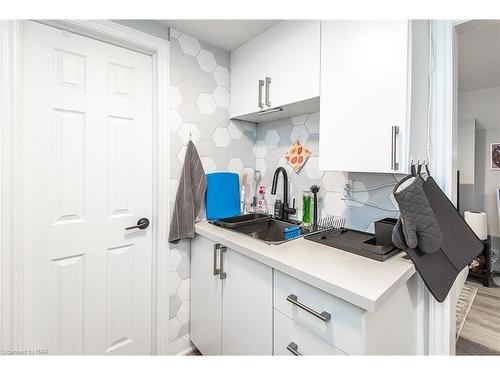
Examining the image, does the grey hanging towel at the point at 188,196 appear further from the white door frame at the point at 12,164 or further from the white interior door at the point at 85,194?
the white door frame at the point at 12,164

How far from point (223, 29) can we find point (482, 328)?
297 cm

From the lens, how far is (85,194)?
4.24 feet

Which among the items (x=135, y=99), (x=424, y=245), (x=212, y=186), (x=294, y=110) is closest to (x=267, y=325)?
(x=424, y=245)

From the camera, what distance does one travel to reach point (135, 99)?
56.5 inches

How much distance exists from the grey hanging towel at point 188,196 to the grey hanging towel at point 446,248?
46.4 inches

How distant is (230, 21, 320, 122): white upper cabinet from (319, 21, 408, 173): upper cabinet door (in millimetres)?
83

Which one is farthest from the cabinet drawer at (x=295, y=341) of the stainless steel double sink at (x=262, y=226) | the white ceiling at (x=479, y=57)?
the white ceiling at (x=479, y=57)

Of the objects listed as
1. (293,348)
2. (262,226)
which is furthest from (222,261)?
(293,348)

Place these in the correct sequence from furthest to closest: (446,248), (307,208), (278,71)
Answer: (307,208)
(278,71)
(446,248)

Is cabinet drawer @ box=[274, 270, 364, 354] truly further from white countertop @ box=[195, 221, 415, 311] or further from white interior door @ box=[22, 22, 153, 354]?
white interior door @ box=[22, 22, 153, 354]

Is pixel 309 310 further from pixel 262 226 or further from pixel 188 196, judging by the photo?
pixel 188 196

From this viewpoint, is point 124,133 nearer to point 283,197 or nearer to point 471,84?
point 283,197

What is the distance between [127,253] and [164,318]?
0.48 meters
